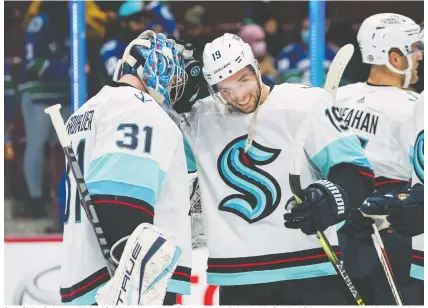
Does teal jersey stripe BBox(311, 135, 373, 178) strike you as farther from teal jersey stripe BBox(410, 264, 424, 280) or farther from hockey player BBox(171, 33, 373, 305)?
teal jersey stripe BBox(410, 264, 424, 280)

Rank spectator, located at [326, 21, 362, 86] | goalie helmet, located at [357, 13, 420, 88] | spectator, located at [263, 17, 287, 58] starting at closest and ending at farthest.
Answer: goalie helmet, located at [357, 13, 420, 88]
spectator, located at [326, 21, 362, 86]
spectator, located at [263, 17, 287, 58]

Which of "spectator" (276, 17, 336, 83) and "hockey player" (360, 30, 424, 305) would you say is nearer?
"hockey player" (360, 30, 424, 305)

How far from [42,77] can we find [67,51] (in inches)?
7.0

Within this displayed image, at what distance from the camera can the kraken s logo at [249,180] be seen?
7.91 feet

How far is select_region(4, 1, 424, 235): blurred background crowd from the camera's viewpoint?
4.51 meters

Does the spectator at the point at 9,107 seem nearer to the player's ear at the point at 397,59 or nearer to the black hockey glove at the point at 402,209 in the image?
the player's ear at the point at 397,59

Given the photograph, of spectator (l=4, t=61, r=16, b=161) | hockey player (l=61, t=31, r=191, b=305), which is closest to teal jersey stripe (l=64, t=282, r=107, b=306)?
hockey player (l=61, t=31, r=191, b=305)

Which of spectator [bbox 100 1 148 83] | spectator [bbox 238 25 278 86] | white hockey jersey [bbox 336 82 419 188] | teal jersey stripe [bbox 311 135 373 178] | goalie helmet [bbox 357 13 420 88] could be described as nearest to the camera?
teal jersey stripe [bbox 311 135 373 178]

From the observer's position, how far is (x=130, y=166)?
2.07 m

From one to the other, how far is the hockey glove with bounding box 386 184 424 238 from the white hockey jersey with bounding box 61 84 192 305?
1.97 ft

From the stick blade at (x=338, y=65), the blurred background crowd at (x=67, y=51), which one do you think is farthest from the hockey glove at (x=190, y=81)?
the blurred background crowd at (x=67, y=51)

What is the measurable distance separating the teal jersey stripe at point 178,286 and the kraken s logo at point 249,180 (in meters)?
0.25

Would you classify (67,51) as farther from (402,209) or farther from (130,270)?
(130,270)

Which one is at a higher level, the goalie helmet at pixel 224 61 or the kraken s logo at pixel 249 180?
the goalie helmet at pixel 224 61
